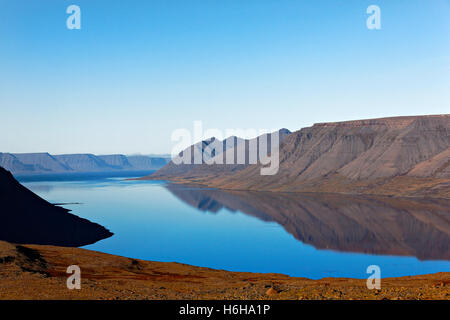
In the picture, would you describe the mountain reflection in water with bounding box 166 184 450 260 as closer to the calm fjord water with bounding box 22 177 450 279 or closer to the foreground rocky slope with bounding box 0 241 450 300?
the calm fjord water with bounding box 22 177 450 279

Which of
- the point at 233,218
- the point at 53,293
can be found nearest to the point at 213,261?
the point at 53,293

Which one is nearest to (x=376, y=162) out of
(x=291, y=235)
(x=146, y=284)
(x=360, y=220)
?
(x=360, y=220)

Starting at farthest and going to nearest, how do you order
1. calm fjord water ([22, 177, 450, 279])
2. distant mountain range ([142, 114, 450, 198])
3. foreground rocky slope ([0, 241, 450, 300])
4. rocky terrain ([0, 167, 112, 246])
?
distant mountain range ([142, 114, 450, 198])
rocky terrain ([0, 167, 112, 246])
calm fjord water ([22, 177, 450, 279])
foreground rocky slope ([0, 241, 450, 300])

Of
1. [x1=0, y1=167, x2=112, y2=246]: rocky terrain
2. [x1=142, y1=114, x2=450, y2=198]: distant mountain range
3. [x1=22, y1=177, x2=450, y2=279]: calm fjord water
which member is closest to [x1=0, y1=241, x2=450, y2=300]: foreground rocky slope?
[x1=22, y1=177, x2=450, y2=279]: calm fjord water
